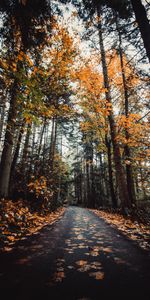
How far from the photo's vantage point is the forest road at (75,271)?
175 centimetres

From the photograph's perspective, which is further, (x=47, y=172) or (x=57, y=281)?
(x=47, y=172)

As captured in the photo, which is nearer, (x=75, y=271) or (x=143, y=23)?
(x=75, y=271)

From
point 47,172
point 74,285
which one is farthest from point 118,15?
point 47,172

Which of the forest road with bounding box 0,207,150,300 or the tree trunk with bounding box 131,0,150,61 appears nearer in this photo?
the forest road with bounding box 0,207,150,300

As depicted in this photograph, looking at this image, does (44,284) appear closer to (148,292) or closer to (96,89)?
(148,292)

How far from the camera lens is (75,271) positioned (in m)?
2.25

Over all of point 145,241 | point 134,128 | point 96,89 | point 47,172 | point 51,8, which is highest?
point 96,89

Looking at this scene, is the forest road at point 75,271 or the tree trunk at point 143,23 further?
the tree trunk at point 143,23

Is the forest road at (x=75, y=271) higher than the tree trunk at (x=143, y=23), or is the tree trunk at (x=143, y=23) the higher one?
the tree trunk at (x=143, y=23)

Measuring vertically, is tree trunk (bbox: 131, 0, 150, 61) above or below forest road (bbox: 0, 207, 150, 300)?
above

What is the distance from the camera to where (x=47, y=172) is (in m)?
10.2

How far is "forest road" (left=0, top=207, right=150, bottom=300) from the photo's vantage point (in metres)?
1.75

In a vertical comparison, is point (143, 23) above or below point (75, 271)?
above

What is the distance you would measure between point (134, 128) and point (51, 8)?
632cm
